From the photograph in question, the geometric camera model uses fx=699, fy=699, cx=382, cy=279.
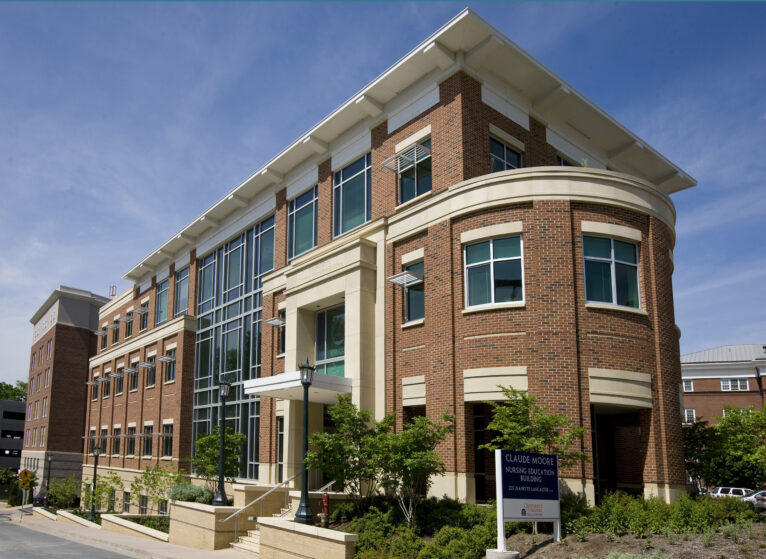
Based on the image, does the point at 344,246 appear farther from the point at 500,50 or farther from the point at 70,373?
the point at 70,373

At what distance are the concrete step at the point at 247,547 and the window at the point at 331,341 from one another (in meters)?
6.07

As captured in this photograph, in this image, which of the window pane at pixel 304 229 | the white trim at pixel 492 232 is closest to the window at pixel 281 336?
the window pane at pixel 304 229

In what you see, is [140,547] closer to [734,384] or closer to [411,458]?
[411,458]

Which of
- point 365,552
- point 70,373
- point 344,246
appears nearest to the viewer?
point 365,552

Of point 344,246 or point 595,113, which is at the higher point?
point 595,113

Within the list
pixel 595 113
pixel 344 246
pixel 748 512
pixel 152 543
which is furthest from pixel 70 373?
pixel 748 512

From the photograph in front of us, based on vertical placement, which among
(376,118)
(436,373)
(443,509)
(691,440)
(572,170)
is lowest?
(443,509)

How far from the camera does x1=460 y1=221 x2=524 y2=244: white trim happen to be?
62.8ft

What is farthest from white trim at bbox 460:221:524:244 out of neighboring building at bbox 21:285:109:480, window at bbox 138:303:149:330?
neighboring building at bbox 21:285:109:480

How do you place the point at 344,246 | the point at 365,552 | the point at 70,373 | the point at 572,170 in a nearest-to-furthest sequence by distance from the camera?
the point at 365,552, the point at 572,170, the point at 344,246, the point at 70,373

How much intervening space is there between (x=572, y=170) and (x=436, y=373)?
6829mm

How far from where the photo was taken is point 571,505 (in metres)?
16.2

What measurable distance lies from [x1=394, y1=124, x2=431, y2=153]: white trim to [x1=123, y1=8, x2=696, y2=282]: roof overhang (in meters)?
1.75

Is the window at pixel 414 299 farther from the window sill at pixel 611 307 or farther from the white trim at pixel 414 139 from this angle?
the window sill at pixel 611 307
